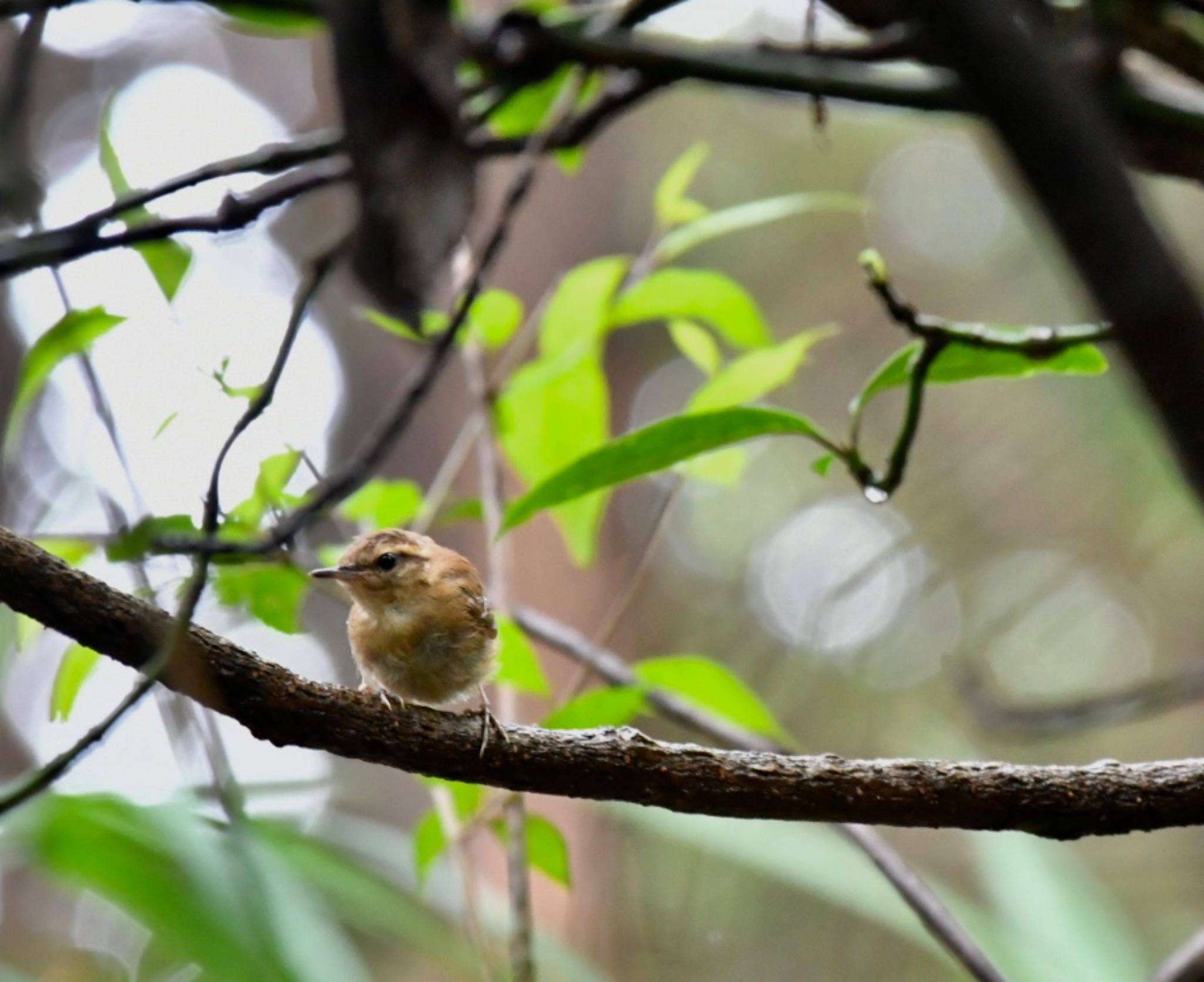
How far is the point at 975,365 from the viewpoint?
5.51ft

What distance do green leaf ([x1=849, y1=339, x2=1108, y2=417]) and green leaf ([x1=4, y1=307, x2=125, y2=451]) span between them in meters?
0.93

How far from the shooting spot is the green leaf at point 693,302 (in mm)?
2182

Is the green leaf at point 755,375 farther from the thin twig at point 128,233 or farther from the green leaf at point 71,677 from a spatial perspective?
the green leaf at point 71,677

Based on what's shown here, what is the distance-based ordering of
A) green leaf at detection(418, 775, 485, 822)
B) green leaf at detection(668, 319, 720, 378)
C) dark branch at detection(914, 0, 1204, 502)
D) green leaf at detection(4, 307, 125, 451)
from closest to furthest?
dark branch at detection(914, 0, 1204, 502), green leaf at detection(4, 307, 125, 451), green leaf at detection(418, 775, 485, 822), green leaf at detection(668, 319, 720, 378)

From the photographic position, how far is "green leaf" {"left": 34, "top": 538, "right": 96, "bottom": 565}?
1774 millimetres

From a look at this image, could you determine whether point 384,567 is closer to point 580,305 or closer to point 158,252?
point 580,305

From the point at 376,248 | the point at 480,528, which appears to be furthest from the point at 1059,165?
the point at 480,528

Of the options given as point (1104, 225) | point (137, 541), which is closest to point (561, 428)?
point (137, 541)

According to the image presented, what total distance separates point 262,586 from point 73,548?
27 cm

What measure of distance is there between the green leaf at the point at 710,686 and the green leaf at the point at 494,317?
62 centimetres

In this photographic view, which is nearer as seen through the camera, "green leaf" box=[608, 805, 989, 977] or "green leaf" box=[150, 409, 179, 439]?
"green leaf" box=[150, 409, 179, 439]

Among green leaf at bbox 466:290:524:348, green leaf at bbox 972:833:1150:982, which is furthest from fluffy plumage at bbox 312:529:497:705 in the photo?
green leaf at bbox 972:833:1150:982

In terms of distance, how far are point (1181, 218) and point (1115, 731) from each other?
9.53ft

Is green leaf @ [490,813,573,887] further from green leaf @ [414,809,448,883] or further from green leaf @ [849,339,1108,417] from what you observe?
green leaf @ [849,339,1108,417]
